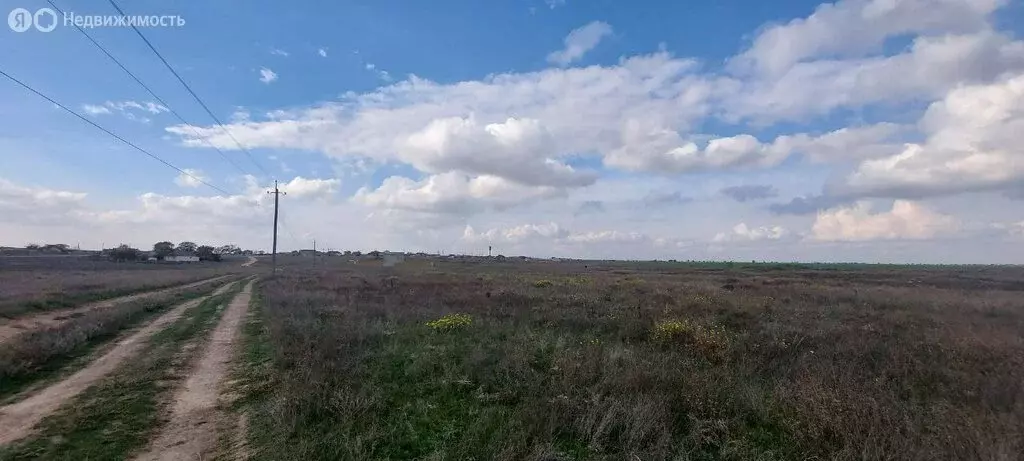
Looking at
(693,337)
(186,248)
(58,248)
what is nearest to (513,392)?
(693,337)

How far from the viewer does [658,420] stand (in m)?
7.15

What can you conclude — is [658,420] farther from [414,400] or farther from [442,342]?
[442,342]

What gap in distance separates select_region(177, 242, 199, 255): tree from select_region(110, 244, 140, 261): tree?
31473 millimetres

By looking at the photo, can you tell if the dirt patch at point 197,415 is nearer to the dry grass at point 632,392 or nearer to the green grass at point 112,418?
the green grass at point 112,418

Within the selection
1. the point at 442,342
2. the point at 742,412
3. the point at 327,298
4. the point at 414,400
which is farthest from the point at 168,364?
the point at 327,298

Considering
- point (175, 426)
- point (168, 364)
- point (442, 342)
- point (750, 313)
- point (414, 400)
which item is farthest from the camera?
point (750, 313)

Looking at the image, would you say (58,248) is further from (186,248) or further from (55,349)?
(55,349)

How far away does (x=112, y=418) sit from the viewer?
8.02 metres

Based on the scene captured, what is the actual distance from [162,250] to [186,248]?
24.9 m

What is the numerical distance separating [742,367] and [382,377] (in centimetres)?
739

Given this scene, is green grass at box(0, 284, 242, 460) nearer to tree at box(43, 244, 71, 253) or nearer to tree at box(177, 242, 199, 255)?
tree at box(177, 242, 199, 255)

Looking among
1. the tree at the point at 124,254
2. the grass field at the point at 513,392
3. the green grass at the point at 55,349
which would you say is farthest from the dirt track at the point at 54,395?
the tree at the point at 124,254

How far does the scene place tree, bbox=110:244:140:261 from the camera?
10744cm

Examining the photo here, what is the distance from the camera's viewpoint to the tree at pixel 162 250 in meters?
123
